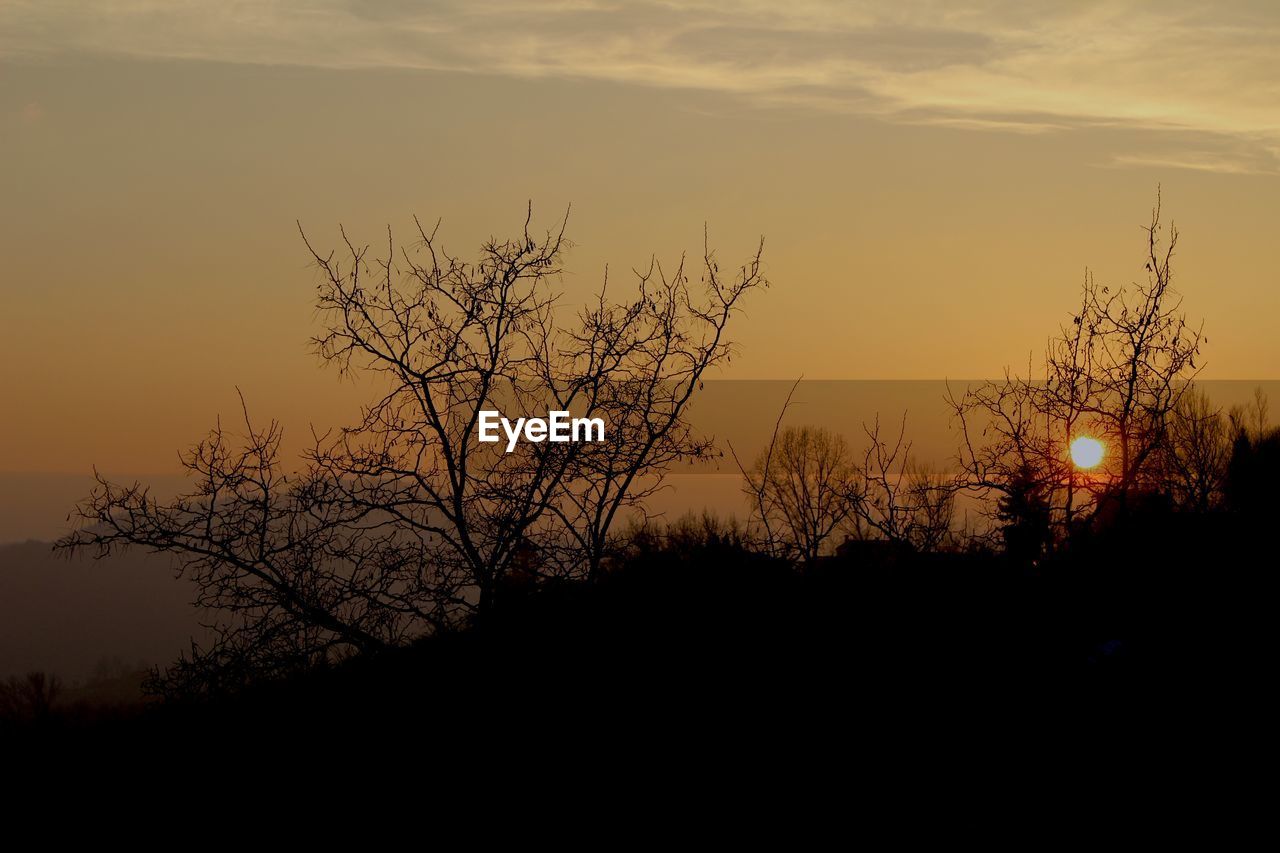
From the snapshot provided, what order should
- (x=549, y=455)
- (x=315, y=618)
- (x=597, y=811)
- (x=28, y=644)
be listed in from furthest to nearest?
(x=28, y=644) < (x=549, y=455) < (x=315, y=618) < (x=597, y=811)

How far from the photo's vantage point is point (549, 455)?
46.9 ft

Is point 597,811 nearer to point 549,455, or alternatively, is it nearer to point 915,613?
point 915,613

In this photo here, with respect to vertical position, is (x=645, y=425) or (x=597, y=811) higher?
(x=645, y=425)

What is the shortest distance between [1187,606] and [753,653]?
424 centimetres

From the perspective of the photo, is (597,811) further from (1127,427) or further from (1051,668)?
(1127,427)

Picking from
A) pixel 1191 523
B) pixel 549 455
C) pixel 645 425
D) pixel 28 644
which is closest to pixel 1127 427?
pixel 1191 523

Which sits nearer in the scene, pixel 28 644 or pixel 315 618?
pixel 315 618

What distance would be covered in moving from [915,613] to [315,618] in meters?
6.10

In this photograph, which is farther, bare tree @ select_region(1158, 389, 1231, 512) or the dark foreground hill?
bare tree @ select_region(1158, 389, 1231, 512)

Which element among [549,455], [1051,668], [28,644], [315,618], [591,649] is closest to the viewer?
[1051,668]

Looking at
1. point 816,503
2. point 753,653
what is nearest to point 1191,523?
point 816,503

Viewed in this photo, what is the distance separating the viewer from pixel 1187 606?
40.0 ft

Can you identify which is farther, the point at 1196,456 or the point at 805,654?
the point at 1196,456

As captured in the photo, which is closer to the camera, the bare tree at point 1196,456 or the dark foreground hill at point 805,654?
the dark foreground hill at point 805,654
